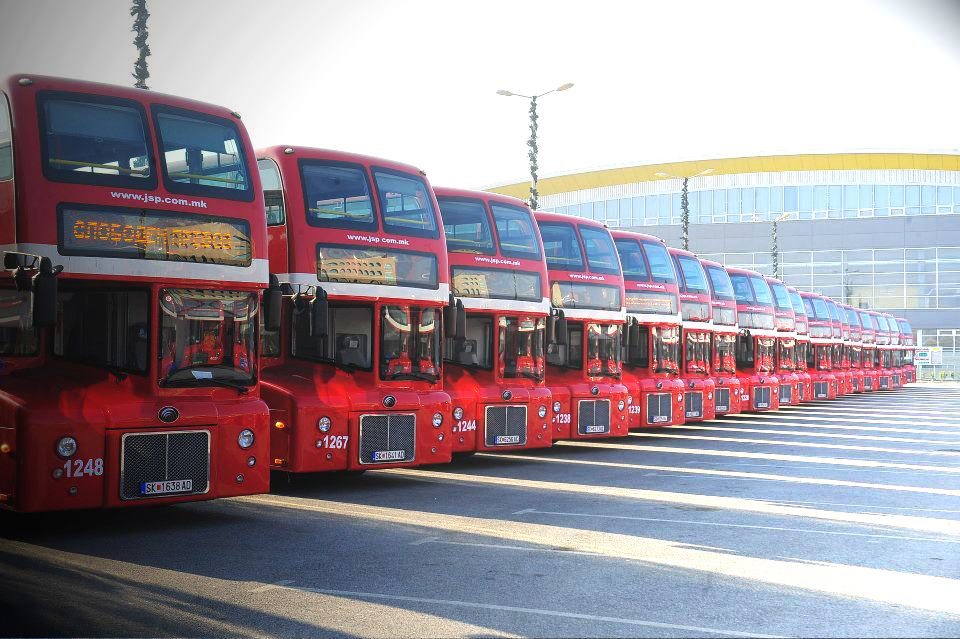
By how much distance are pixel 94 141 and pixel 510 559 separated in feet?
16.6

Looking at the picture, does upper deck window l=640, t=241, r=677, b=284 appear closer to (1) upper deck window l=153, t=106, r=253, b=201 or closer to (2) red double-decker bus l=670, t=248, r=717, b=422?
(2) red double-decker bus l=670, t=248, r=717, b=422

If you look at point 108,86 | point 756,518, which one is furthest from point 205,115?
point 756,518

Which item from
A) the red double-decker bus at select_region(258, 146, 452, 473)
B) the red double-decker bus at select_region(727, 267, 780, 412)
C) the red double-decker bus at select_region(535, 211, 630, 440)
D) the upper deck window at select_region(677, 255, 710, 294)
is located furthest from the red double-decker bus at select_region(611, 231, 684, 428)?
the red double-decker bus at select_region(258, 146, 452, 473)

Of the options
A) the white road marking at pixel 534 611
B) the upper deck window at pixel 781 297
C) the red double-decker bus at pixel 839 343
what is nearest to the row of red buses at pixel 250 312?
the white road marking at pixel 534 611

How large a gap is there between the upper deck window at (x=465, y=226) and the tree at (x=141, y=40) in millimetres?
5736

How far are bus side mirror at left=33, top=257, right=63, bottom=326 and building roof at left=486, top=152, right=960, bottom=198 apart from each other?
69278 mm

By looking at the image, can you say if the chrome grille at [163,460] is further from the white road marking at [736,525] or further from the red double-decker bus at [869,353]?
the red double-decker bus at [869,353]

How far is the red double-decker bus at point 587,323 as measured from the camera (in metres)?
18.7

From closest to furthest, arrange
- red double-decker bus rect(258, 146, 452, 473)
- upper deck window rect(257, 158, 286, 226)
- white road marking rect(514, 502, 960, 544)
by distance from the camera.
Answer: white road marking rect(514, 502, 960, 544) < red double-decker bus rect(258, 146, 452, 473) < upper deck window rect(257, 158, 286, 226)

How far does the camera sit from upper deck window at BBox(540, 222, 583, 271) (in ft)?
61.9

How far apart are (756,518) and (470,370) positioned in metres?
6.08

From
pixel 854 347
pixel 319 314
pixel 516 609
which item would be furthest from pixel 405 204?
pixel 854 347

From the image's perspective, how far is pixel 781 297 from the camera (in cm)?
3334

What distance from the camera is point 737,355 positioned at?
29438mm
